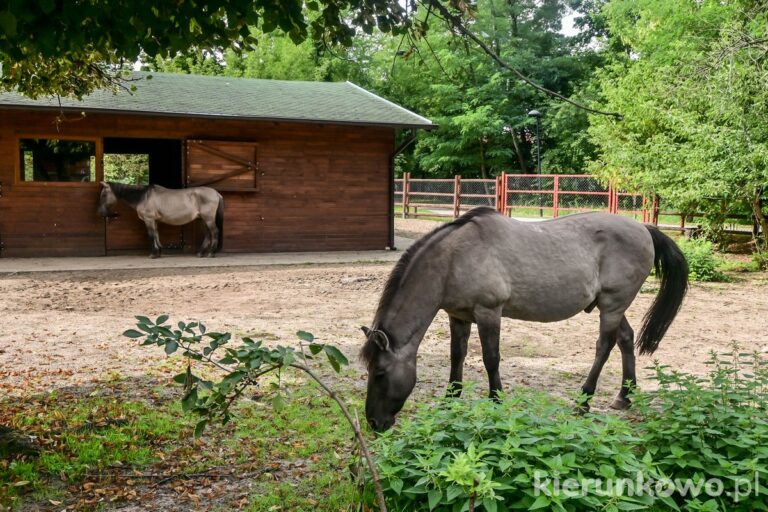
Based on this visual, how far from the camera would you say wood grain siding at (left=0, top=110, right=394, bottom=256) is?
13.3m

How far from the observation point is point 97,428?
439 cm

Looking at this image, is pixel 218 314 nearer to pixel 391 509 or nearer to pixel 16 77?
pixel 16 77

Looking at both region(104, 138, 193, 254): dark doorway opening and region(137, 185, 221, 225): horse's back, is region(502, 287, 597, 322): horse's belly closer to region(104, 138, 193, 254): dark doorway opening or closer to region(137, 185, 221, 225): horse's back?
region(137, 185, 221, 225): horse's back

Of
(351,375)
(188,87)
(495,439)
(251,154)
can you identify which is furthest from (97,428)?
(188,87)

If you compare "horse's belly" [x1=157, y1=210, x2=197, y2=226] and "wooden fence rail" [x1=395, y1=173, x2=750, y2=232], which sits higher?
"wooden fence rail" [x1=395, y1=173, x2=750, y2=232]

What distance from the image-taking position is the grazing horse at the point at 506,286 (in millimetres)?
4055

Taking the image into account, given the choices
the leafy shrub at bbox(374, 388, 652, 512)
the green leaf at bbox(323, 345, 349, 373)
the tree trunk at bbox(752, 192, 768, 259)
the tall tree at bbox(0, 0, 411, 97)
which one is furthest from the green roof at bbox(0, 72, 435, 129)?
the green leaf at bbox(323, 345, 349, 373)

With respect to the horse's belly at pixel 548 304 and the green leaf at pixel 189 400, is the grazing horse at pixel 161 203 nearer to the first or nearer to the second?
the horse's belly at pixel 548 304

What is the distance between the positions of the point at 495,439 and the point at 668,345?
4.54 meters

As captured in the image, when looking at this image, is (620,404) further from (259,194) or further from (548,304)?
(259,194)

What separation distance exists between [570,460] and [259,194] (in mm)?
12598

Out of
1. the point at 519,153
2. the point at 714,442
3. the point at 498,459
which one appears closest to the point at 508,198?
the point at 519,153

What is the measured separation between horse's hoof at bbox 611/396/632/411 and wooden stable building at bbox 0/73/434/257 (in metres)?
10.5

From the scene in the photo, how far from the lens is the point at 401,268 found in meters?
4.34
